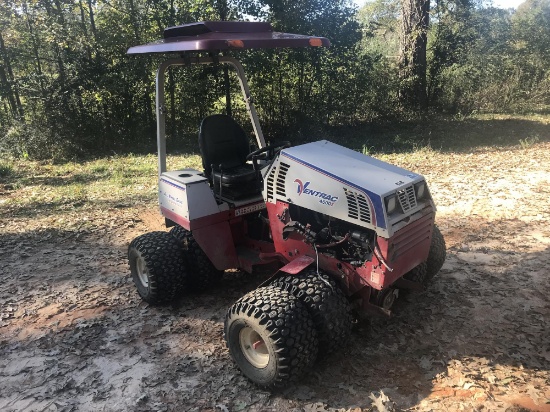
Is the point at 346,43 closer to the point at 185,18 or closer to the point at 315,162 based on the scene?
the point at 185,18

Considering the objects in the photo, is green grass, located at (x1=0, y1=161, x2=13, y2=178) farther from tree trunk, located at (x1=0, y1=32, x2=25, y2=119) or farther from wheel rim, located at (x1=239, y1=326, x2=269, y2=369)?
wheel rim, located at (x1=239, y1=326, x2=269, y2=369)

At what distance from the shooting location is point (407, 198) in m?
3.03

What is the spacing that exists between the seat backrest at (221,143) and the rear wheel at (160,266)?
2.65 feet

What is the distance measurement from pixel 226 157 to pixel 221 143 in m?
0.15

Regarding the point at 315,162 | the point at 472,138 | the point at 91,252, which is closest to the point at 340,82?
the point at 472,138

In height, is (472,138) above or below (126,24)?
below

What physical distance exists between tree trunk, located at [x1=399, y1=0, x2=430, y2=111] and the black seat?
29.1ft

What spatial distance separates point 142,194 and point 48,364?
14.7 ft

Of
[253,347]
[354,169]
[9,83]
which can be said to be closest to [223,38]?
[354,169]

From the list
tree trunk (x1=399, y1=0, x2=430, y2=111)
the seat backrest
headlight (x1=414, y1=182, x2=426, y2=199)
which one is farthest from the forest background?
headlight (x1=414, y1=182, x2=426, y2=199)

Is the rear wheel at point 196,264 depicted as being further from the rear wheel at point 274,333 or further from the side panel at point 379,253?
the rear wheel at point 274,333

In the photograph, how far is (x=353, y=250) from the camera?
310 centimetres

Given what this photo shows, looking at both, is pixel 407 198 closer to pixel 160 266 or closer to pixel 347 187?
pixel 347 187

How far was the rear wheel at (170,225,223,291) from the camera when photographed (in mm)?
3953
